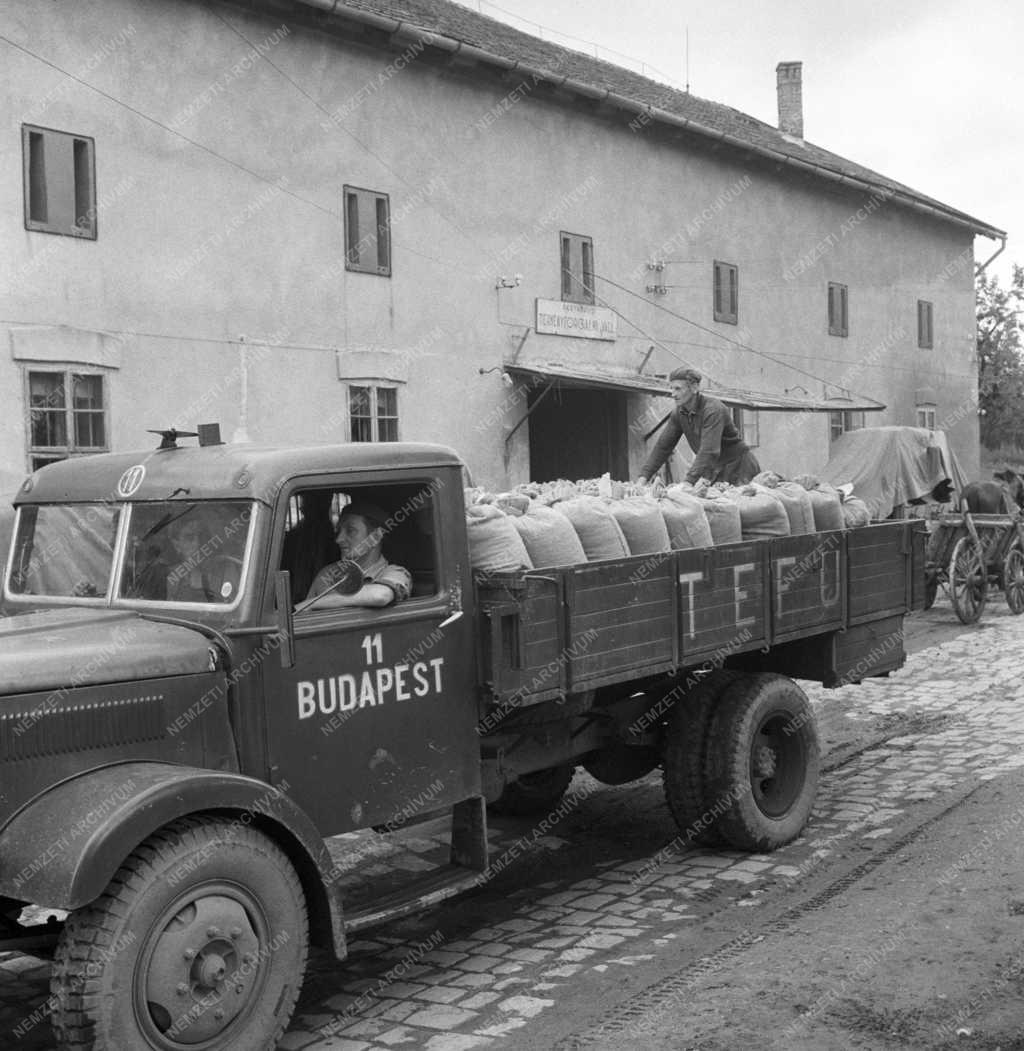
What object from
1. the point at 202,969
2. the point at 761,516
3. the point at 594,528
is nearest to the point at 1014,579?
the point at 761,516

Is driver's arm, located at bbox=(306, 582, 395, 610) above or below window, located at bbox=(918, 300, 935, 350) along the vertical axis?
below

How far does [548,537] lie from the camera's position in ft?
18.3

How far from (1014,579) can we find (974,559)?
48.7 inches

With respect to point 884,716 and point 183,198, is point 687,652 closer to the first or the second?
point 884,716

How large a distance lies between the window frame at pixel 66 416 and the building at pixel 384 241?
0.03 meters

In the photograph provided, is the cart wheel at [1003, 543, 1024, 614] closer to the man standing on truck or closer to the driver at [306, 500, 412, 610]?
the man standing on truck

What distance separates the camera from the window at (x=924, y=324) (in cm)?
2855

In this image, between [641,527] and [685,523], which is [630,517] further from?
[685,523]

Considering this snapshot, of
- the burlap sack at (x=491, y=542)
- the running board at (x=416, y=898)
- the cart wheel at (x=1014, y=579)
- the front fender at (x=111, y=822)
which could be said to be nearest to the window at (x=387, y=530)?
the burlap sack at (x=491, y=542)

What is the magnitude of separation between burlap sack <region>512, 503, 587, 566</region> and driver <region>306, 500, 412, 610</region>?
0.71m

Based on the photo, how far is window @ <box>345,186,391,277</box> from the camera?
15320 millimetres

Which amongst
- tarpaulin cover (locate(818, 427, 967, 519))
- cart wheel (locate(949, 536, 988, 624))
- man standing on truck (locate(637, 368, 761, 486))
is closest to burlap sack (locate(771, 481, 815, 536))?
man standing on truck (locate(637, 368, 761, 486))

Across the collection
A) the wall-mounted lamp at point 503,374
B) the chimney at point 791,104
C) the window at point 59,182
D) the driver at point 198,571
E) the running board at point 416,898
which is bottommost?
the running board at point 416,898

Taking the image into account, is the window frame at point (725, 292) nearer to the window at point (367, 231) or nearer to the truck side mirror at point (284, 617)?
the window at point (367, 231)
